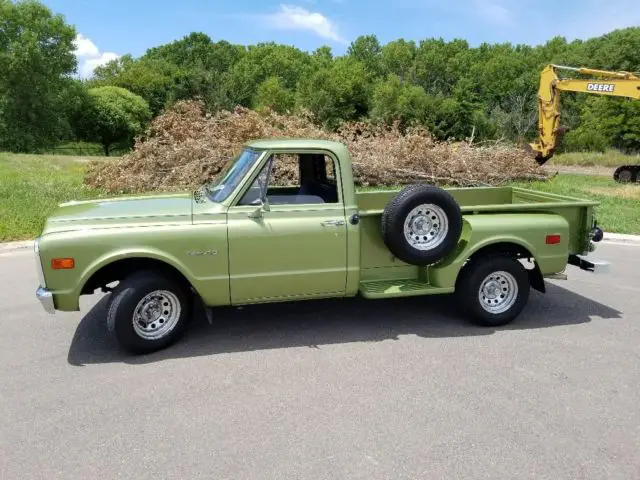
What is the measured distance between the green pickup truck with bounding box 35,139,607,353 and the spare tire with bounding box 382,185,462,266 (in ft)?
0.04

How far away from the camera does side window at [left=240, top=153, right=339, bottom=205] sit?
530cm

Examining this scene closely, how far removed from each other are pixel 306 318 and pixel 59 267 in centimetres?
254

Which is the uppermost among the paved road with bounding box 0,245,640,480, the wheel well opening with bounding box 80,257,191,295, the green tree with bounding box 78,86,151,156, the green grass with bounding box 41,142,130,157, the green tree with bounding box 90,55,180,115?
the green tree with bounding box 90,55,180,115

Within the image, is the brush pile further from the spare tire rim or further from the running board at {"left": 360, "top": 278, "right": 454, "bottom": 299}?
the running board at {"left": 360, "top": 278, "right": 454, "bottom": 299}

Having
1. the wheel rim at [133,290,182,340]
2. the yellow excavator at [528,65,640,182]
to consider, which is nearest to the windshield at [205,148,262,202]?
the wheel rim at [133,290,182,340]

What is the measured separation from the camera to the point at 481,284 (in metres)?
5.79

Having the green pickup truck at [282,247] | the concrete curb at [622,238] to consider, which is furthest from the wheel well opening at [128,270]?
the concrete curb at [622,238]

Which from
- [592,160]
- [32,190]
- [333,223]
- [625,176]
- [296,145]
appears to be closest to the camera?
[333,223]

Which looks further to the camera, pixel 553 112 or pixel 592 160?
pixel 592 160

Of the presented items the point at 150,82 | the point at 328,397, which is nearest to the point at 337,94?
the point at 150,82

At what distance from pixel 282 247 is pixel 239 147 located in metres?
9.06

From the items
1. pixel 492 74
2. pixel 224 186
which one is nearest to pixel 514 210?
pixel 224 186

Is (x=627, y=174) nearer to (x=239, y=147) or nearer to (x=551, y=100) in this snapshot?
(x=551, y=100)

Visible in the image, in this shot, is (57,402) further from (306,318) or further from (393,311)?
(393,311)
